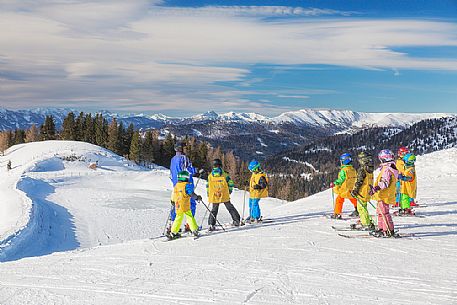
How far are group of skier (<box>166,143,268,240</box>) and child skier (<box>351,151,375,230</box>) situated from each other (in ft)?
9.57

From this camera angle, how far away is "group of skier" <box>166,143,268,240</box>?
9.69 m

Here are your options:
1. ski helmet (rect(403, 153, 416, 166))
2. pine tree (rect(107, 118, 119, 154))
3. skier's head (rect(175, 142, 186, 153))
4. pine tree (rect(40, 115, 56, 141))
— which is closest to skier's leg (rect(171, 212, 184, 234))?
skier's head (rect(175, 142, 186, 153))

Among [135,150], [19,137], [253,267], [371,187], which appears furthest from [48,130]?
[253,267]

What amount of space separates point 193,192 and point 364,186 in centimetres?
422

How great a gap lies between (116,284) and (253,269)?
2270 millimetres

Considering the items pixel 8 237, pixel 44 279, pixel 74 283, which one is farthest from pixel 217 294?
pixel 8 237

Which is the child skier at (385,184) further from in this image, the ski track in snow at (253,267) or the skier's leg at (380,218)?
the ski track in snow at (253,267)

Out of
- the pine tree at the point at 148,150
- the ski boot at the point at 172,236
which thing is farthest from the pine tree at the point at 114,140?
the ski boot at the point at 172,236

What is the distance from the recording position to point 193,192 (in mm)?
9820

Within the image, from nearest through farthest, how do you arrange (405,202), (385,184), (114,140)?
1. (385,184)
2. (405,202)
3. (114,140)

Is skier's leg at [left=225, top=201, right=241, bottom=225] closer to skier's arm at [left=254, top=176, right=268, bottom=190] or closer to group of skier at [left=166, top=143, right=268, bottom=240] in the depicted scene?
group of skier at [left=166, top=143, right=268, bottom=240]

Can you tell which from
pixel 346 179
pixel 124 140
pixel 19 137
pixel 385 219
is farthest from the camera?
pixel 19 137

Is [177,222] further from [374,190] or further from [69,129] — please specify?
[69,129]

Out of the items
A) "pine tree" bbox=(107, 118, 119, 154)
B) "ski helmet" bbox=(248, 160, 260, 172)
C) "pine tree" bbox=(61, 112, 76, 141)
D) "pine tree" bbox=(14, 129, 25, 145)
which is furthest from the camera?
"pine tree" bbox=(14, 129, 25, 145)
